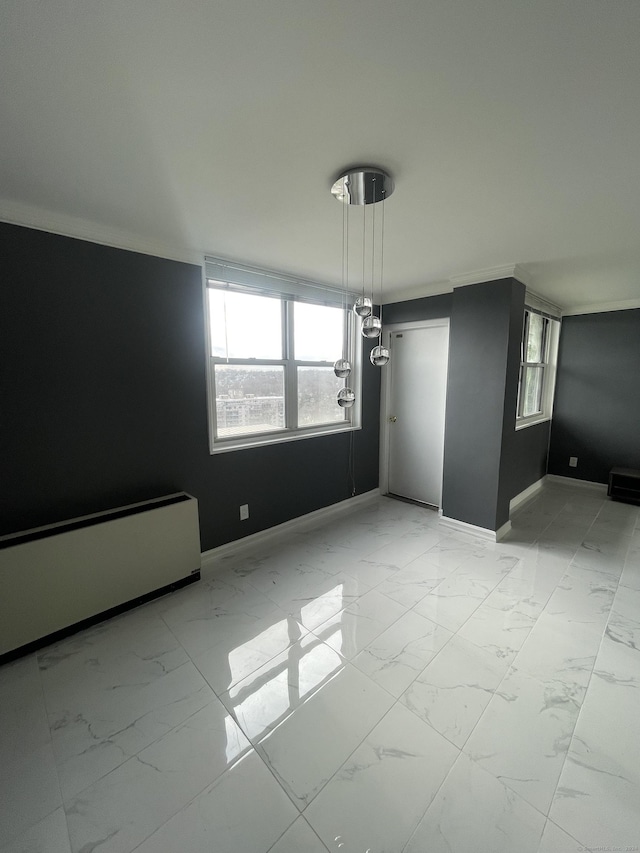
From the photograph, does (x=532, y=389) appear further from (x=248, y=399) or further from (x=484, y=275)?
(x=248, y=399)

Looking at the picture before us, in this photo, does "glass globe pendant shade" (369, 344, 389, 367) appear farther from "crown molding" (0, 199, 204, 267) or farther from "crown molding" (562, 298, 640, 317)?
"crown molding" (562, 298, 640, 317)

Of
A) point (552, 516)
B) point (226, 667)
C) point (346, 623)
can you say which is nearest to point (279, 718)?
point (226, 667)

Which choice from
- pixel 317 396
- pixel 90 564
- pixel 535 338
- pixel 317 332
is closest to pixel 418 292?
pixel 317 332

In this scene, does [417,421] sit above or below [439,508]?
above

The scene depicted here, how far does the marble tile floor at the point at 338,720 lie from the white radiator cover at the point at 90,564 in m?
0.15

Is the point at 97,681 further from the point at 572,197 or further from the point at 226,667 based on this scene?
the point at 572,197

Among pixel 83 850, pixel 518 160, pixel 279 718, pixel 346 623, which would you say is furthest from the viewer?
pixel 346 623

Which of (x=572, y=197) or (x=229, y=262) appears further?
(x=229, y=262)

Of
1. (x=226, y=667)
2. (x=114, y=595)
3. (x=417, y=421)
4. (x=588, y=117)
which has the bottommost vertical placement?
(x=226, y=667)

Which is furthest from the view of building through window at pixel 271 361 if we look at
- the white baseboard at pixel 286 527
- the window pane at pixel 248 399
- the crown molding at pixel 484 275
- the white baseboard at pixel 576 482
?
the white baseboard at pixel 576 482

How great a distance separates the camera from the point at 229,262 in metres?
2.76

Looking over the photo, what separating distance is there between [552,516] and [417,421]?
1770mm

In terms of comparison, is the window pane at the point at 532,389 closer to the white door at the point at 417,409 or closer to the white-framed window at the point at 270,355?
the white door at the point at 417,409

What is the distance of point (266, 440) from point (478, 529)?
2158mm
